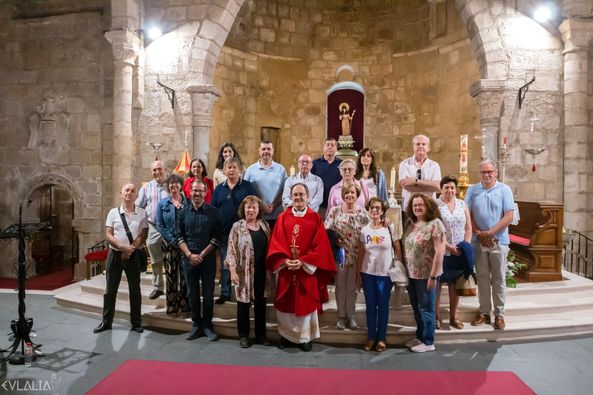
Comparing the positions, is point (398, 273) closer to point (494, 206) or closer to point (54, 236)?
point (494, 206)

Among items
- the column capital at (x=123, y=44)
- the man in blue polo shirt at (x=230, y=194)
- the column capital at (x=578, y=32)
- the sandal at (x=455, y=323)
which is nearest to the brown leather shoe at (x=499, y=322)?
the sandal at (x=455, y=323)

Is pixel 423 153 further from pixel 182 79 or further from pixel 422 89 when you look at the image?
pixel 422 89

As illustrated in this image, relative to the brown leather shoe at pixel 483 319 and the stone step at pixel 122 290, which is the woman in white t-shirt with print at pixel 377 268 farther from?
the stone step at pixel 122 290

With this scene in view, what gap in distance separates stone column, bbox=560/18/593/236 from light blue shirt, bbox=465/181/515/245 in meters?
4.26

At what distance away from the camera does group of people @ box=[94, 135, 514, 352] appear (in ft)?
14.6

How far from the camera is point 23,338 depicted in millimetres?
4320

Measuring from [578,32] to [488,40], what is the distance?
57.6 inches

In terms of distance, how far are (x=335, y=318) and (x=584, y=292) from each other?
136 inches

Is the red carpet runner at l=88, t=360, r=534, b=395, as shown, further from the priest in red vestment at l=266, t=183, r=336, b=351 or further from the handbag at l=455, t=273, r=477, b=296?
the handbag at l=455, t=273, r=477, b=296

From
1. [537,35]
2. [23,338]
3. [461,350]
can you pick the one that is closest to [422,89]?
[537,35]

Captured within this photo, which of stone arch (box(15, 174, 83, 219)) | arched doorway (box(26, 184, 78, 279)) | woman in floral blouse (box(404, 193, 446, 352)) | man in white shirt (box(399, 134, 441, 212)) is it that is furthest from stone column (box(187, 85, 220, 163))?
woman in floral blouse (box(404, 193, 446, 352))

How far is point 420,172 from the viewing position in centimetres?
501

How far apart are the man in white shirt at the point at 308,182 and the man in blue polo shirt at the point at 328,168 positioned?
26cm

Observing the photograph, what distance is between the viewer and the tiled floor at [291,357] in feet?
13.0
